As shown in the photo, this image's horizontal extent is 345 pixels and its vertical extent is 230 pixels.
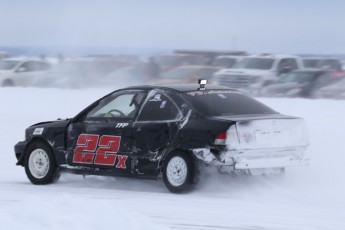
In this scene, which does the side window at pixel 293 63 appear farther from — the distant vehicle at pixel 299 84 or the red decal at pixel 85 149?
the red decal at pixel 85 149

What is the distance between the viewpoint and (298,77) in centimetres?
3434

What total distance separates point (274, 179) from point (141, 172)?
1582 mm

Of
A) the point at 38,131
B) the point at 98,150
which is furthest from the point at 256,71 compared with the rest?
the point at 98,150

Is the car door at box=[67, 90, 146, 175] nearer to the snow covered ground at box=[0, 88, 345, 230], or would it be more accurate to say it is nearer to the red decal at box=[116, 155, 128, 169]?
the red decal at box=[116, 155, 128, 169]

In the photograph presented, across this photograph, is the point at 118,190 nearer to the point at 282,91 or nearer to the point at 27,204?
the point at 27,204

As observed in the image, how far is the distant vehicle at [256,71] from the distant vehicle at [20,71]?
29.0ft

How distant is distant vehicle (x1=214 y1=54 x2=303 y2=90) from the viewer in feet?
112

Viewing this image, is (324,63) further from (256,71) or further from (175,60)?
(256,71)

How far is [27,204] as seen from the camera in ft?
25.8

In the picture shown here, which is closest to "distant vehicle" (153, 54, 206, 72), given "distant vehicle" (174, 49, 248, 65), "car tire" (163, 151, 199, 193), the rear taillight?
"distant vehicle" (174, 49, 248, 65)

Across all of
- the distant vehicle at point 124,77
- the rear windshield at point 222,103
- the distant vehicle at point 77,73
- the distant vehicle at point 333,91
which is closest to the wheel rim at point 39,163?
the rear windshield at point 222,103

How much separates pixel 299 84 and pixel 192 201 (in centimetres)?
2409

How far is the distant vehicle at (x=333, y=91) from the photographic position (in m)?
32.5

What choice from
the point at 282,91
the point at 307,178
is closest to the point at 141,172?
the point at 307,178
